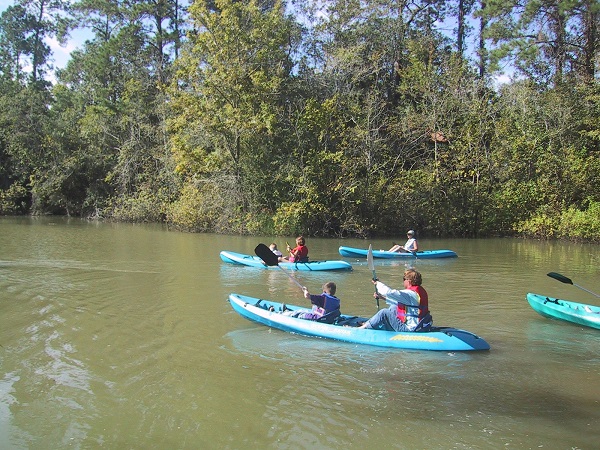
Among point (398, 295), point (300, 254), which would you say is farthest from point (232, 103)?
point (398, 295)

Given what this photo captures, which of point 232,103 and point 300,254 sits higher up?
point 232,103

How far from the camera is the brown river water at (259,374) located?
16.9 ft

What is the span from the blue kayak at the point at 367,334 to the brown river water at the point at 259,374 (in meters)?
0.14

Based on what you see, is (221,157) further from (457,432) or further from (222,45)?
(457,432)

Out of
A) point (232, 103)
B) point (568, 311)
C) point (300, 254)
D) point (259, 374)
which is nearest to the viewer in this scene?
point (259, 374)

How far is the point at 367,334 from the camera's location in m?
7.82

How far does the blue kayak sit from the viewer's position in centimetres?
752

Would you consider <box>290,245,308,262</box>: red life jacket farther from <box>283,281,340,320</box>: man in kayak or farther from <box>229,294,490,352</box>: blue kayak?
<box>283,281,340,320</box>: man in kayak

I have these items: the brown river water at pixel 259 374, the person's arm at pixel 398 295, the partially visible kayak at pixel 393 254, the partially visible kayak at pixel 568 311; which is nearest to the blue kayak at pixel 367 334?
the brown river water at pixel 259 374

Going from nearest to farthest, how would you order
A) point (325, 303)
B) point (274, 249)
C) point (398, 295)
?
point (398, 295) → point (325, 303) → point (274, 249)

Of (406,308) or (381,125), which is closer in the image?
(406,308)

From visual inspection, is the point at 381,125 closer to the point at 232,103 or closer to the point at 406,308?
the point at 232,103

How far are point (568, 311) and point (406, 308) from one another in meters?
3.36

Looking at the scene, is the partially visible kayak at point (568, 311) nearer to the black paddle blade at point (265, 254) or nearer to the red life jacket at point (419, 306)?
the red life jacket at point (419, 306)
